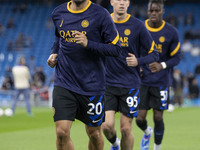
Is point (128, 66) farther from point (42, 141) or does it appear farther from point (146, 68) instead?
point (42, 141)

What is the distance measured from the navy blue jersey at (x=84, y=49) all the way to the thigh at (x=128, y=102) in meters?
1.66

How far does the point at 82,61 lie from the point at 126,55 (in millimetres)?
1807

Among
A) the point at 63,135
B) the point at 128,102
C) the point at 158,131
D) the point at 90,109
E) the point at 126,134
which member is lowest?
the point at 158,131

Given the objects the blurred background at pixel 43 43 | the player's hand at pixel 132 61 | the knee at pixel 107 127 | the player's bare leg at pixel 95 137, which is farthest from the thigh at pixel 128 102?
the blurred background at pixel 43 43

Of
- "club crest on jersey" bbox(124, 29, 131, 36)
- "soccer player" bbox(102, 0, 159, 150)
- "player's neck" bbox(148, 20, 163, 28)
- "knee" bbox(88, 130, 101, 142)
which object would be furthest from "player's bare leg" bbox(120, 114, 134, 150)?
"player's neck" bbox(148, 20, 163, 28)

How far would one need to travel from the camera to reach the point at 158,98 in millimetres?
8602

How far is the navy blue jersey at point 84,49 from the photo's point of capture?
5.61m

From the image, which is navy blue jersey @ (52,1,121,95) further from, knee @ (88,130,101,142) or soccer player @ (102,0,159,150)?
soccer player @ (102,0,159,150)

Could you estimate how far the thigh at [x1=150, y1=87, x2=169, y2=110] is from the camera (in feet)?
28.3

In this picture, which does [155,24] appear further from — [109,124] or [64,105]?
[64,105]

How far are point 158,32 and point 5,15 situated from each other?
36148 millimetres

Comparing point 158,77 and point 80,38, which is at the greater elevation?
point 80,38

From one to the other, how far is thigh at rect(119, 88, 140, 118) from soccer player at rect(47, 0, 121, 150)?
5.19ft

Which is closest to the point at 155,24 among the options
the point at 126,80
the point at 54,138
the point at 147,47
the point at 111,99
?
the point at 147,47
